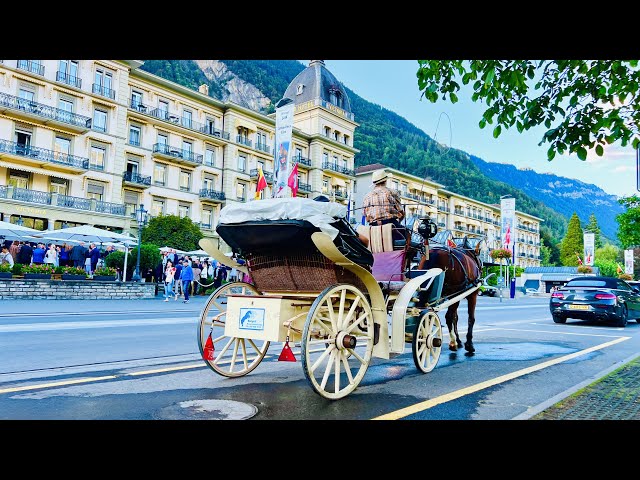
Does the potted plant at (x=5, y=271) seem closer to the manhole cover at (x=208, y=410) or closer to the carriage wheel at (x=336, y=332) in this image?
the manhole cover at (x=208, y=410)

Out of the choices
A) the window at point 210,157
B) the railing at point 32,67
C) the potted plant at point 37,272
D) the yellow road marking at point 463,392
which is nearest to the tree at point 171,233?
the window at point 210,157

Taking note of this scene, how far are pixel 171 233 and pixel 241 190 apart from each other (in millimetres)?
13431

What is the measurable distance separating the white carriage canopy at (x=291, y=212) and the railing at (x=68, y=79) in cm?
3867

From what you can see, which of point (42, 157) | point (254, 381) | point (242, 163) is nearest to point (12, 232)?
point (42, 157)

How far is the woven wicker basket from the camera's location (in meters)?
5.07

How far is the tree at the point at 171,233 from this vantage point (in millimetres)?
37969

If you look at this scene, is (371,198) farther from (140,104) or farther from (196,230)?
(140,104)

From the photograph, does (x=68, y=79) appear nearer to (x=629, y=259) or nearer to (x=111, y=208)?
(x=111, y=208)

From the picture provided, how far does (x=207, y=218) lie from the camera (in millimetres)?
48094
